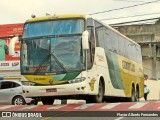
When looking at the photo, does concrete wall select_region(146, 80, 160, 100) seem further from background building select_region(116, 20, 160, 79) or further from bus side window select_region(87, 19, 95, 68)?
bus side window select_region(87, 19, 95, 68)

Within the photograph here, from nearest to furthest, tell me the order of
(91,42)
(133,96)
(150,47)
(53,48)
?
(53,48) → (91,42) → (133,96) → (150,47)

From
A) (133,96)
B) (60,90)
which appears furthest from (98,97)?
(133,96)

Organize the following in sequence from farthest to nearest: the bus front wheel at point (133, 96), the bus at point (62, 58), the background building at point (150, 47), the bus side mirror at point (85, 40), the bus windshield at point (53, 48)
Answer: the background building at point (150, 47), the bus front wheel at point (133, 96), the bus windshield at point (53, 48), the bus at point (62, 58), the bus side mirror at point (85, 40)

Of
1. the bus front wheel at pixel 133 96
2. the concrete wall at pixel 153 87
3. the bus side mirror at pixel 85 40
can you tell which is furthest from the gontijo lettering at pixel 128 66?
the concrete wall at pixel 153 87

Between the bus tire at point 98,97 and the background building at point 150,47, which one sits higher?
the background building at point 150,47

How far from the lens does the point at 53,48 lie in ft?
49.6

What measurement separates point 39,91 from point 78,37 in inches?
93.1

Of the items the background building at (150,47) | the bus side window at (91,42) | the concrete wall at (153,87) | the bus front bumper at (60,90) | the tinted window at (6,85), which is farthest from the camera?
the background building at (150,47)

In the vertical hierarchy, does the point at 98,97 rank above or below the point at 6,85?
below

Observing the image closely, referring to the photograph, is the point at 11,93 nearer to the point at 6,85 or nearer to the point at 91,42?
the point at 6,85

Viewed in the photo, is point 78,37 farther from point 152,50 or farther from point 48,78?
point 152,50

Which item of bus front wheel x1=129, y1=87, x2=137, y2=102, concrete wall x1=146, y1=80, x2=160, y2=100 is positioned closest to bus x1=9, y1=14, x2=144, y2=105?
bus front wheel x1=129, y1=87, x2=137, y2=102

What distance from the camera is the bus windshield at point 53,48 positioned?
14898mm

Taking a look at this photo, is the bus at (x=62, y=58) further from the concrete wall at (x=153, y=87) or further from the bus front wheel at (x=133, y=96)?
the concrete wall at (x=153, y=87)
